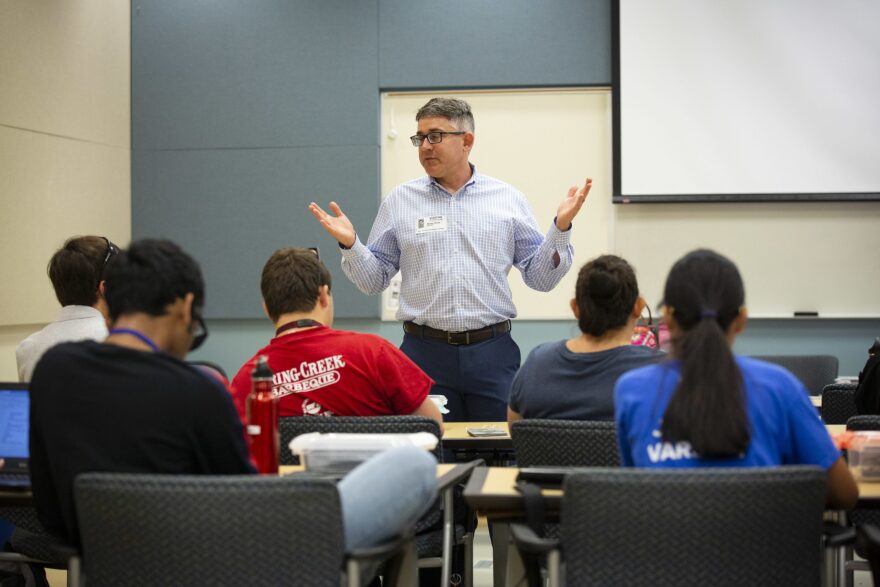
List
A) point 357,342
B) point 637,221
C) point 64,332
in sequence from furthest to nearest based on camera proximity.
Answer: point 637,221
point 64,332
point 357,342

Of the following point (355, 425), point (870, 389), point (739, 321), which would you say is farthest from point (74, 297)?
point (870, 389)

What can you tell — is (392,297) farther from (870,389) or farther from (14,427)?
(14,427)

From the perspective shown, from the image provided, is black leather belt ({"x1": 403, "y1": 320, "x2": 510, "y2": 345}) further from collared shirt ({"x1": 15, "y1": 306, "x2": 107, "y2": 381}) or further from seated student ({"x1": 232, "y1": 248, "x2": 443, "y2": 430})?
collared shirt ({"x1": 15, "y1": 306, "x2": 107, "y2": 381})

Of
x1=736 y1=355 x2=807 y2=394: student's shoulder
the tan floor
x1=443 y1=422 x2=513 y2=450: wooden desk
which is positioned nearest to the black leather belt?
x1=443 y1=422 x2=513 y2=450: wooden desk

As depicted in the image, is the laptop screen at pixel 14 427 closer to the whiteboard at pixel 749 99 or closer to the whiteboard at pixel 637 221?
the whiteboard at pixel 637 221

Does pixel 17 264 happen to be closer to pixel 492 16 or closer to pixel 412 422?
pixel 492 16

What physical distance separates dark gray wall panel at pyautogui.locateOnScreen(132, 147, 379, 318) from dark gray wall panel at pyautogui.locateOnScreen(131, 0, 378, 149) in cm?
11

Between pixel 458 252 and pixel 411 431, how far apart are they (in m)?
1.56

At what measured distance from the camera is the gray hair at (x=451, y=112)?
3.90 m

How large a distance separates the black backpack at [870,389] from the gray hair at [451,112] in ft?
5.77

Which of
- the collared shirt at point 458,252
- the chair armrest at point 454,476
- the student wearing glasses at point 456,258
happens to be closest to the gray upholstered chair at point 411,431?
the chair armrest at point 454,476

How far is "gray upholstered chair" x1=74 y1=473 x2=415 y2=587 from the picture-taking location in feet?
5.39

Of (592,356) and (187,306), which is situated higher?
Answer: (187,306)

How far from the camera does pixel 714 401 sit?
5.85 ft
